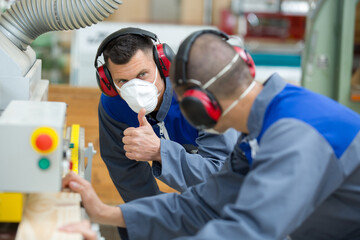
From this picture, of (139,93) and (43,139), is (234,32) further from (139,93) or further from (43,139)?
(43,139)

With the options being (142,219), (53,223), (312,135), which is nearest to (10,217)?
(53,223)

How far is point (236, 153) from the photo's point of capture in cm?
165

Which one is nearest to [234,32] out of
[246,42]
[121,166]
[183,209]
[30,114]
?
[246,42]

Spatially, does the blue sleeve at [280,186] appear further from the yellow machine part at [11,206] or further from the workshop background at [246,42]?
the workshop background at [246,42]

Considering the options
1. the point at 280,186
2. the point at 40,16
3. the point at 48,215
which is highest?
the point at 40,16

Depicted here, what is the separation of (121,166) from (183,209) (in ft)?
2.84

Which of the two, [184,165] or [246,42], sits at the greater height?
[184,165]

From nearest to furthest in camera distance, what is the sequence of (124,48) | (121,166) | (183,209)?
(183,209) → (124,48) → (121,166)

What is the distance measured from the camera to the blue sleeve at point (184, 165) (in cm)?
194

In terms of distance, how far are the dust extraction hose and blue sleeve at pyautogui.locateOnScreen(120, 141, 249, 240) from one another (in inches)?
29.5

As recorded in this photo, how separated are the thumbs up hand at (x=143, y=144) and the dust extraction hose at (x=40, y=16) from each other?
434 mm

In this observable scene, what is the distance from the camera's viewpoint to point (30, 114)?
1.27 metres

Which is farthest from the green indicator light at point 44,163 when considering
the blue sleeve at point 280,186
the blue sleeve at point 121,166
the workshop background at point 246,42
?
the workshop background at point 246,42

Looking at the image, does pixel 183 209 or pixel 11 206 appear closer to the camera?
pixel 11 206
